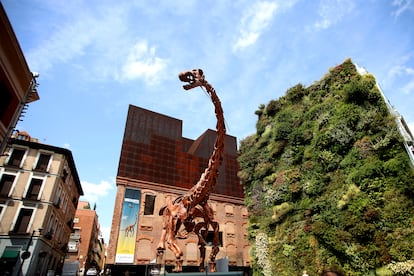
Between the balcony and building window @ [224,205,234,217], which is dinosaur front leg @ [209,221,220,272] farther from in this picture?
the balcony

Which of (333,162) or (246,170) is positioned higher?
(246,170)

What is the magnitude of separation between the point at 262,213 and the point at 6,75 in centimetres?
1737

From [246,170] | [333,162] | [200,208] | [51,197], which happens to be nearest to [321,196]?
[333,162]

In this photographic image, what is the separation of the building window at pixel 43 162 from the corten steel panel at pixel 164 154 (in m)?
6.11

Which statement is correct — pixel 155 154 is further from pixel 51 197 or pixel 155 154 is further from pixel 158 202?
pixel 51 197

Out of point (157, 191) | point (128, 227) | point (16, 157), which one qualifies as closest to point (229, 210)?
point (157, 191)

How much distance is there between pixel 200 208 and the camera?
31.3 feet

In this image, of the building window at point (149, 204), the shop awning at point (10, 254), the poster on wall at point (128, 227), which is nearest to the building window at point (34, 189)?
the shop awning at point (10, 254)

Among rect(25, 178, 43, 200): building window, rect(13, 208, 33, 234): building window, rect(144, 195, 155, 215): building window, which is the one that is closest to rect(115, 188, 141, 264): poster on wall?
rect(144, 195, 155, 215): building window

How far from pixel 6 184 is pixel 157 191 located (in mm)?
12298

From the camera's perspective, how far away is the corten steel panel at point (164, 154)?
25344 mm

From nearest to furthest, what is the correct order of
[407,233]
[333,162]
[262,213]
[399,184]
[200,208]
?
[200,208]
[407,233]
[399,184]
[333,162]
[262,213]

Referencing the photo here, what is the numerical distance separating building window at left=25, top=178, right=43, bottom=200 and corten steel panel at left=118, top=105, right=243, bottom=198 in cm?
665

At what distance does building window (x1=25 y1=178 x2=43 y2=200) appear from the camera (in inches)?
739
